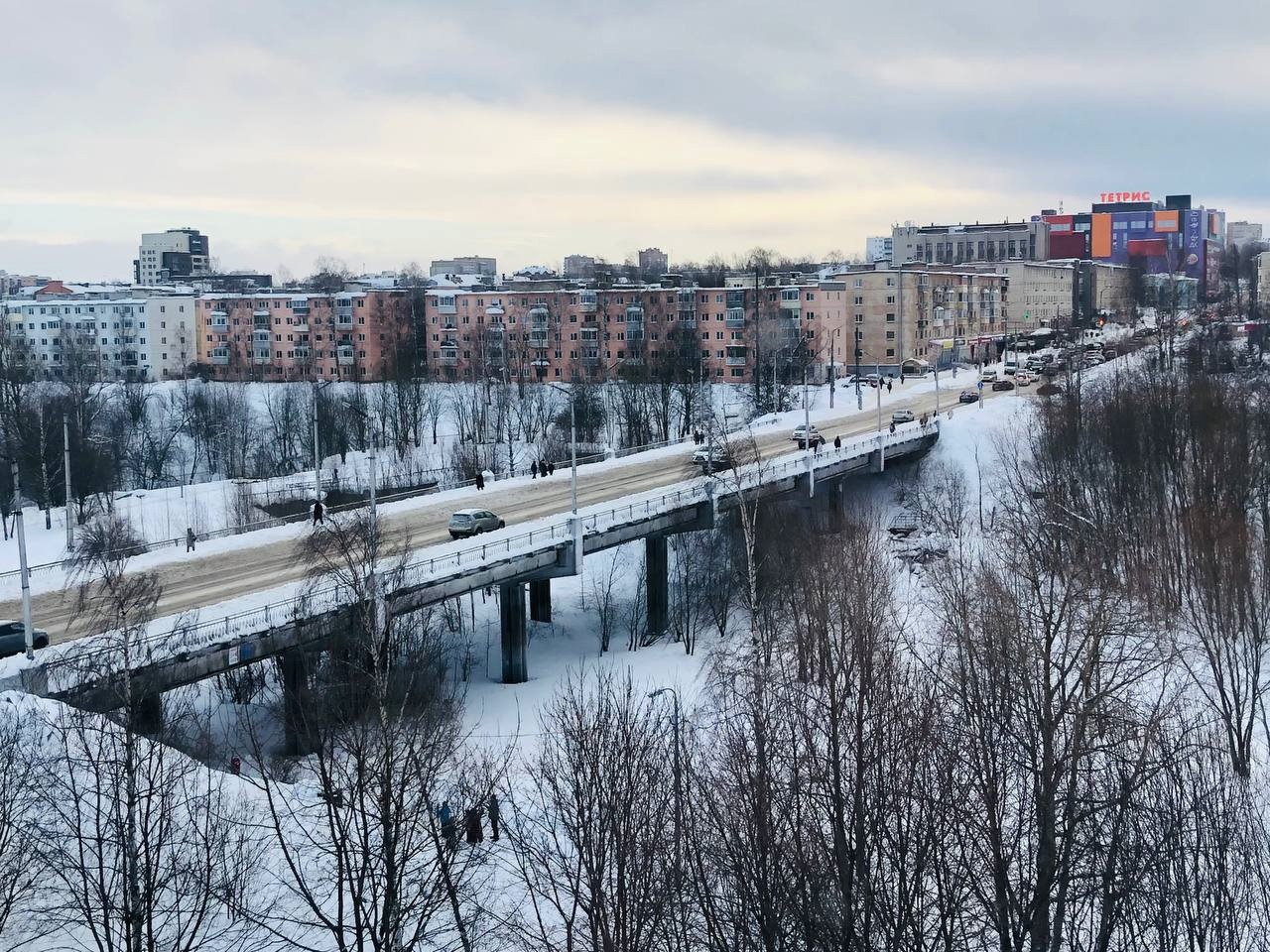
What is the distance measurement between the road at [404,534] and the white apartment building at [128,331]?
68.3 m

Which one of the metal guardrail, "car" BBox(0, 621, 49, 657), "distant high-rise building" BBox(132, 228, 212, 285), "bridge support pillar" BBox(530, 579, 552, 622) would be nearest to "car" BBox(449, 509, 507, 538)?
the metal guardrail

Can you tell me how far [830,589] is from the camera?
31.8m

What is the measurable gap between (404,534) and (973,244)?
136633 millimetres

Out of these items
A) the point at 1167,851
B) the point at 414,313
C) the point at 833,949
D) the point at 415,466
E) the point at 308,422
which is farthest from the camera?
the point at 414,313

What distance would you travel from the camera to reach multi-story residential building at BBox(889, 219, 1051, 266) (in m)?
158

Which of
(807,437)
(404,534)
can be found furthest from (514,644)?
(807,437)

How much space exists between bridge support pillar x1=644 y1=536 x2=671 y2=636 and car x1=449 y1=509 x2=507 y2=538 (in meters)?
8.84

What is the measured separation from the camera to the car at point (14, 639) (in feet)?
80.7

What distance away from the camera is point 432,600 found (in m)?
31.5

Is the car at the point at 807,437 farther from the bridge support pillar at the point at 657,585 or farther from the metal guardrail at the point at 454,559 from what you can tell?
the bridge support pillar at the point at 657,585

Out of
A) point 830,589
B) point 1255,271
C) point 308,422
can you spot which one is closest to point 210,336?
point 308,422

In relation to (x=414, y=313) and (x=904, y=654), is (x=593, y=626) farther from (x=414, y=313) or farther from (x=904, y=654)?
(x=414, y=313)

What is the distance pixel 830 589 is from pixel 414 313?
8218 cm

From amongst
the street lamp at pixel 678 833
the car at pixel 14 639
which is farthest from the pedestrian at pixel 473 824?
the car at pixel 14 639
